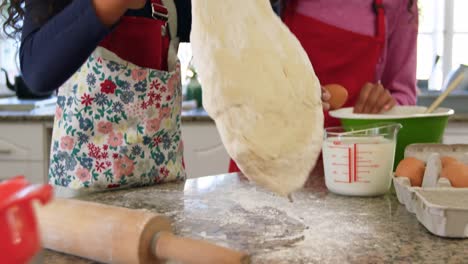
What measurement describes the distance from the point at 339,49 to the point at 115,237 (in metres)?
0.96

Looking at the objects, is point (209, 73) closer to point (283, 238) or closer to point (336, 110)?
point (283, 238)

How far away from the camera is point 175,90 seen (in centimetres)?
118

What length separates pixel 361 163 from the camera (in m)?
1.02

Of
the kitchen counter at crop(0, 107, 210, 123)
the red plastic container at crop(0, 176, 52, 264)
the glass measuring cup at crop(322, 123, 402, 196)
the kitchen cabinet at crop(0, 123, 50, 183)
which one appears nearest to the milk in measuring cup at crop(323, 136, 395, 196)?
the glass measuring cup at crop(322, 123, 402, 196)

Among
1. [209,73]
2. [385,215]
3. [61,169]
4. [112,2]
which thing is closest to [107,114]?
[61,169]

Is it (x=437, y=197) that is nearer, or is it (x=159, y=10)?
(x=437, y=197)

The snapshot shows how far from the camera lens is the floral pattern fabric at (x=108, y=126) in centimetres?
109

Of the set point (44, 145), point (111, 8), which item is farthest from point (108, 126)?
point (44, 145)

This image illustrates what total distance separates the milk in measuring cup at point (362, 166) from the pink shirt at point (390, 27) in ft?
1.72

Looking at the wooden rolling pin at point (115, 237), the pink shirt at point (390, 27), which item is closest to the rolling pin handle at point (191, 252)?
the wooden rolling pin at point (115, 237)

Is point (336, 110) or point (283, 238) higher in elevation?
point (336, 110)

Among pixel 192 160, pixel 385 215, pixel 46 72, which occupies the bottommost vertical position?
pixel 192 160

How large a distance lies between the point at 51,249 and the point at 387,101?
824 millimetres

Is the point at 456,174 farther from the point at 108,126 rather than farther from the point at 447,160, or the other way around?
the point at 108,126
